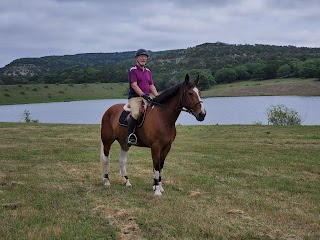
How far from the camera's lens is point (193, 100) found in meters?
8.46

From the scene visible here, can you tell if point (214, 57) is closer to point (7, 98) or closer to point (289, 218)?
point (7, 98)

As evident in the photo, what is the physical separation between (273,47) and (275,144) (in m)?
140

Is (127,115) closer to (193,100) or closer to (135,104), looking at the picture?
(135,104)

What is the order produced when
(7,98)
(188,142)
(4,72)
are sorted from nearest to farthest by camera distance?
(188,142)
(7,98)
(4,72)

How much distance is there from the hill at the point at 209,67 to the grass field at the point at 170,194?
3572 centimetres

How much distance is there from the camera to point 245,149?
17062mm

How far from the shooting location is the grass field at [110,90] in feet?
240

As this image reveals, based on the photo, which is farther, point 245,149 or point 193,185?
point 245,149

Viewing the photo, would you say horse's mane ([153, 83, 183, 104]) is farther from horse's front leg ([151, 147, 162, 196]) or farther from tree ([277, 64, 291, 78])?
tree ([277, 64, 291, 78])

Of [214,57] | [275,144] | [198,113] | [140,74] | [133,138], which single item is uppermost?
[214,57]

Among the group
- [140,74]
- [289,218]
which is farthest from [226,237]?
[140,74]

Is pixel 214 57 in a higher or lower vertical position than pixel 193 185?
higher

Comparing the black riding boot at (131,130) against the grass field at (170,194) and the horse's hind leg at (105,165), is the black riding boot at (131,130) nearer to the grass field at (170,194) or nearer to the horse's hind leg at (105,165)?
the grass field at (170,194)

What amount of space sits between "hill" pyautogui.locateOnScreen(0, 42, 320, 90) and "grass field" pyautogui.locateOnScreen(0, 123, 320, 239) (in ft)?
117
